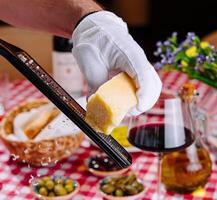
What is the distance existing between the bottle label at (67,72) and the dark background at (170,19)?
196cm

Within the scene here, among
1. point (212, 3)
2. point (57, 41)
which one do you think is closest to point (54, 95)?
point (57, 41)

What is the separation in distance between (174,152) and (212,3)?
2658mm

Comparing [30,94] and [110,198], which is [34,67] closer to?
[110,198]

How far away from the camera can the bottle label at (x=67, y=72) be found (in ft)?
5.26

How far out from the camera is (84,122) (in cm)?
75

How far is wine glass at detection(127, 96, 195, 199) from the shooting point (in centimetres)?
105

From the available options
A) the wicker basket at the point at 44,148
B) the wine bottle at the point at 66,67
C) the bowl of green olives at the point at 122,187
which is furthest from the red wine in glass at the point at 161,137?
the wine bottle at the point at 66,67

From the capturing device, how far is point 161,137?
1.05m

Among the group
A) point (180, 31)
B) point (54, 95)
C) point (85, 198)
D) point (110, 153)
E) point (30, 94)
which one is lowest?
point (180, 31)

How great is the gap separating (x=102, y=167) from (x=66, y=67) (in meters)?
0.48

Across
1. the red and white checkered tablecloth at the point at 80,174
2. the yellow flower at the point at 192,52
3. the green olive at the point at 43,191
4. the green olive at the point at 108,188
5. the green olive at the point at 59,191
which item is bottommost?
the red and white checkered tablecloth at the point at 80,174

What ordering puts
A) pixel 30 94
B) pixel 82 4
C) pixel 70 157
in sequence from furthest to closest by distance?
1. pixel 30 94
2. pixel 70 157
3. pixel 82 4

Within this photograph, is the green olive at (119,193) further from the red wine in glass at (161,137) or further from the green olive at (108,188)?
the red wine in glass at (161,137)

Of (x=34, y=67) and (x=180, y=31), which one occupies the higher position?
(x=34, y=67)
